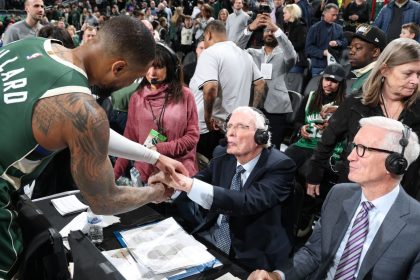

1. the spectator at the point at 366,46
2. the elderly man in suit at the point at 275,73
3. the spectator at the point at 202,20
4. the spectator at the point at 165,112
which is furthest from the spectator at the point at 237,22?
the spectator at the point at 165,112

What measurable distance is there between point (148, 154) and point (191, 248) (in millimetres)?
508

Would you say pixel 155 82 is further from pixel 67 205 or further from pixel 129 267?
pixel 129 267

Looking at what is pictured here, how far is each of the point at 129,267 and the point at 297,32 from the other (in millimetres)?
5516

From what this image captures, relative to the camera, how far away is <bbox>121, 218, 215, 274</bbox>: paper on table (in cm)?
183

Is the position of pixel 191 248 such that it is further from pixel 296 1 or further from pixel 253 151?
Answer: pixel 296 1

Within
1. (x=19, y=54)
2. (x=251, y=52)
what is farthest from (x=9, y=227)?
(x=251, y=52)

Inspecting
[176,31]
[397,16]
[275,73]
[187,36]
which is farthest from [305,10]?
[275,73]

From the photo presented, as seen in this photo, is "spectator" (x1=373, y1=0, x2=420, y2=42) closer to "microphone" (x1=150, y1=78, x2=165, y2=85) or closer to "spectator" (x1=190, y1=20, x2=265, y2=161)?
"spectator" (x1=190, y1=20, x2=265, y2=161)

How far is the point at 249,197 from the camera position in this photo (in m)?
2.25

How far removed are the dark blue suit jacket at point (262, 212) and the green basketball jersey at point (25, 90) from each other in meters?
1.02

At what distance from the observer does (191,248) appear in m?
1.98

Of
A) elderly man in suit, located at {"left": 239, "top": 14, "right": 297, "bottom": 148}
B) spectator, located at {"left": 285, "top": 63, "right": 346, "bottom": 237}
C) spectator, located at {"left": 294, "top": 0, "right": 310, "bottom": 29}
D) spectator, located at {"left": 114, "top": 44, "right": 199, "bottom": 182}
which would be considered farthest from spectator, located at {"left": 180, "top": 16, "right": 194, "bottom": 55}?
spectator, located at {"left": 114, "top": 44, "right": 199, "bottom": 182}

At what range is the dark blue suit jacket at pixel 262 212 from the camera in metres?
2.23

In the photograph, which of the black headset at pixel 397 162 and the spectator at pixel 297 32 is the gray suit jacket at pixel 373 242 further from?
the spectator at pixel 297 32
